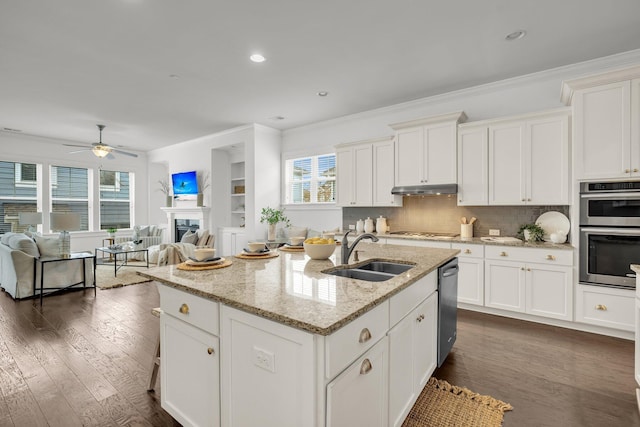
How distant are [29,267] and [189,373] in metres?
4.42

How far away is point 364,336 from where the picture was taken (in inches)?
48.8

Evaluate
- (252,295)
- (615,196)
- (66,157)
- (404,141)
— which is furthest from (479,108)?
(66,157)

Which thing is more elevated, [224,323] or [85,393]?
[224,323]

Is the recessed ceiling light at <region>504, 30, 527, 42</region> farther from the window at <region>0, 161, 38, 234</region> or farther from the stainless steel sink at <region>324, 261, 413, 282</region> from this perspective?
the window at <region>0, 161, 38, 234</region>

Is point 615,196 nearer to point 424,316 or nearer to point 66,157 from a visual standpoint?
point 424,316

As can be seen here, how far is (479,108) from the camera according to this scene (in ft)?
13.7

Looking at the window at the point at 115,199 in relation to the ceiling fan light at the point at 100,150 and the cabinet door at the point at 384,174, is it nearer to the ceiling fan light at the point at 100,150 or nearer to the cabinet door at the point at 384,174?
the ceiling fan light at the point at 100,150

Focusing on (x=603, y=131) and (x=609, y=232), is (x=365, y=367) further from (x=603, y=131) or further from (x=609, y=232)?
(x=603, y=131)

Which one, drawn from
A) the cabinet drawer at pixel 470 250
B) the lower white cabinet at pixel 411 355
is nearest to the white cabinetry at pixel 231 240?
the cabinet drawer at pixel 470 250

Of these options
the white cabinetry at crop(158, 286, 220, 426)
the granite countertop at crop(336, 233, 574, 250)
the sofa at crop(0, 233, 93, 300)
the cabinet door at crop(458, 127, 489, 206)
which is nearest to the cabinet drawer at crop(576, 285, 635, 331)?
the granite countertop at crop(336, 233, 574, 250)

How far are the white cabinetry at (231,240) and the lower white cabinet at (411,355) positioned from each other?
465cm

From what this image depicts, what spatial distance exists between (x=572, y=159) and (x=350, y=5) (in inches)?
106

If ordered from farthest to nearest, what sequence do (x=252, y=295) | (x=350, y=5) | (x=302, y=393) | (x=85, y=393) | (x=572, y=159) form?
1. (x=572, y=159)
2. (x=350, y=5)
3. (x=85, y=393)
4. (x=252, y=295)
5. (x=302, y=393)

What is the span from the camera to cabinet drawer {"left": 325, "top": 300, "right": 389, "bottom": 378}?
1.05 m
